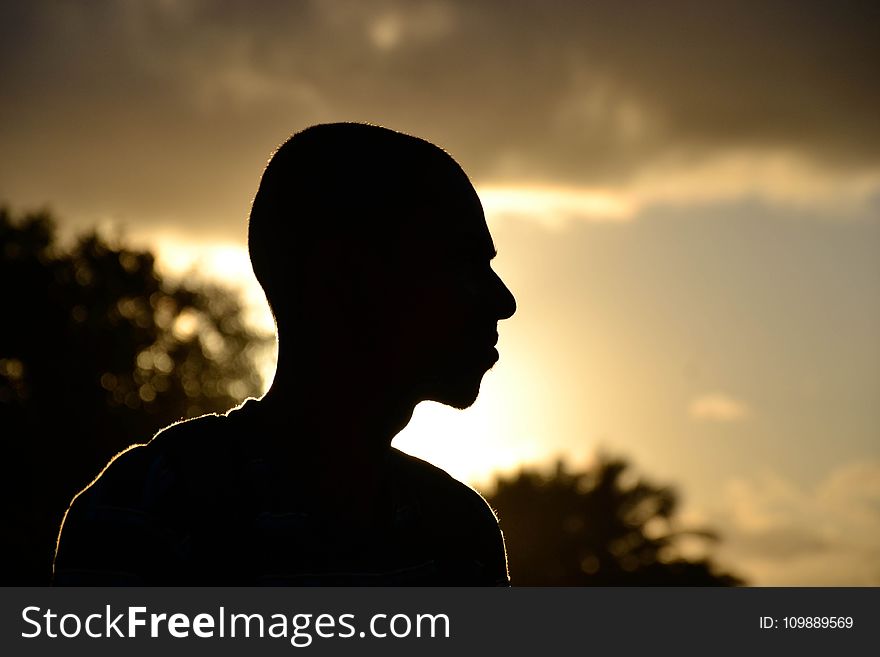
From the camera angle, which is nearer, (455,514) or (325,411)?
(325,411)

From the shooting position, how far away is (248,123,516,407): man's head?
2904mm

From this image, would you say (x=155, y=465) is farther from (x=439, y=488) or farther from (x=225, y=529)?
(x=439, y=488)

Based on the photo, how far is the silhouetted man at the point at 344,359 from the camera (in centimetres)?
281

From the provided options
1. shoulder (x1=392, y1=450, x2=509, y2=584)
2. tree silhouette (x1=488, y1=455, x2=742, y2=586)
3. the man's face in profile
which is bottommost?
shoulder (x1=392, y1=450, x2=509, y2=584)

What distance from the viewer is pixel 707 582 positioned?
40.7 m

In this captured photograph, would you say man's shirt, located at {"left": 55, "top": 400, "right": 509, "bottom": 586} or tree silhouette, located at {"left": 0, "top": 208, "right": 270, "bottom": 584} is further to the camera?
tree silhouette, located at {"left": 0, "top": 208, "right": 270, "bottom": 584}

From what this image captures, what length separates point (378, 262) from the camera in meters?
2.90

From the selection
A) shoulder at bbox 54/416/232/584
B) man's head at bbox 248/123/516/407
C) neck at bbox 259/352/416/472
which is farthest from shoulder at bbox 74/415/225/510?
man's head at bbox 248/123/516/407

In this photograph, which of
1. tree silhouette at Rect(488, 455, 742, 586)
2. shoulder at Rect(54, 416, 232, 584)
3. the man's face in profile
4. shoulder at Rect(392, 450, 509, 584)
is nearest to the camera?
shoulder at Rect(54, 416, 232, 584)

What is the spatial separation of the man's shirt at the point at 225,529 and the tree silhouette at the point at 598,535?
129 feet

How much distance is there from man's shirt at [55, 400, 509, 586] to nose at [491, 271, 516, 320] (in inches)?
20.7

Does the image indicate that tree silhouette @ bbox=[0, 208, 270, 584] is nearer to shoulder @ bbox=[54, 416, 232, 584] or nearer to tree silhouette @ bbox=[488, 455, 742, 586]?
tree silhouette @ bbox=[488, 455, 742, 586]

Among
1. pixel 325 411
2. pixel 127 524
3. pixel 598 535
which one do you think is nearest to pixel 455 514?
pixel 325 411

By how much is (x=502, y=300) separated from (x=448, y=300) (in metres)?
0.14
